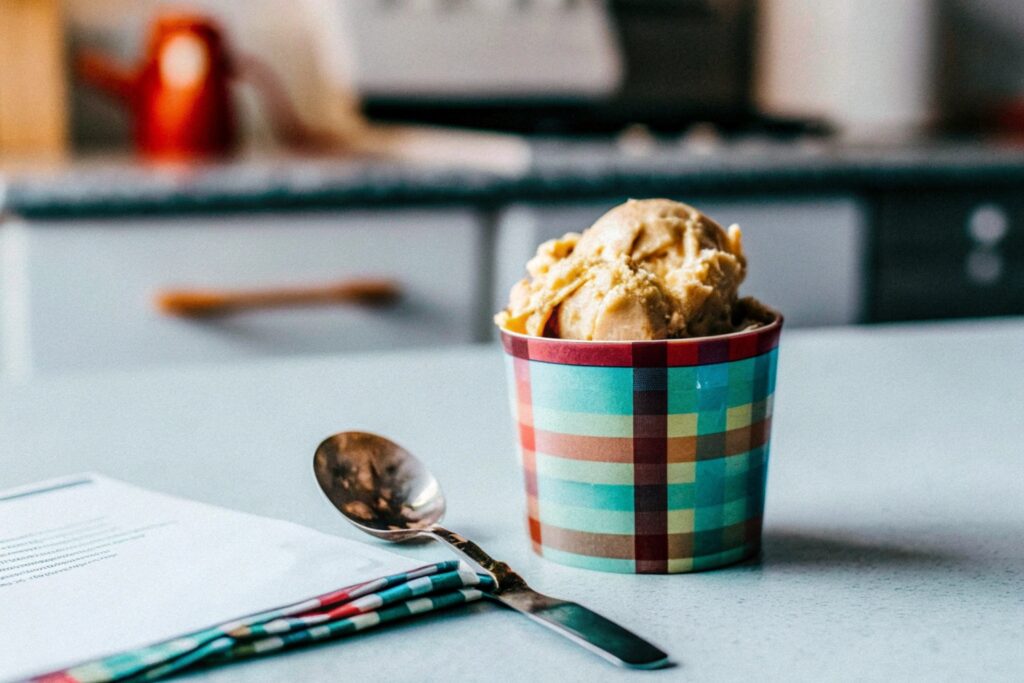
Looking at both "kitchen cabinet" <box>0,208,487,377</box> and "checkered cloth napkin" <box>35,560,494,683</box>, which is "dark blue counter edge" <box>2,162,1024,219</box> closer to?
"kitchen cabinet" <box>0,208,487,377</box>

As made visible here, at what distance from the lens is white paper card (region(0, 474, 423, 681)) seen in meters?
0.37

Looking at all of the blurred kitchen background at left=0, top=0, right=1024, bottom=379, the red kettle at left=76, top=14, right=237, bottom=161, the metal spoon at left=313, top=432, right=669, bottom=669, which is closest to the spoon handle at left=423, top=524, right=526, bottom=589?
the metal spoon at left=313, top=432, right=669, bottom=669

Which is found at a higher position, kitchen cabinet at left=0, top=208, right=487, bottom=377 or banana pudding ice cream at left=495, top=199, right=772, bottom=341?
banana pudding ice cream at left=495, top=199, right=772, bottom=341

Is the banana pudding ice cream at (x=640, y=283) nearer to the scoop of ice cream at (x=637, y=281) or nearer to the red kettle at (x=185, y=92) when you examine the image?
the scoop of ice cream at (x=637, y=281)

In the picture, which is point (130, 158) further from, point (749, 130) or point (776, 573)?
point (776, 573)

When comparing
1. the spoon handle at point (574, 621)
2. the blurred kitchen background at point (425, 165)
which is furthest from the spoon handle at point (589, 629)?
the blurred kitchen background at point (425, 165)

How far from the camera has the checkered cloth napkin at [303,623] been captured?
357 millimetres

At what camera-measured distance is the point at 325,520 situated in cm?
52

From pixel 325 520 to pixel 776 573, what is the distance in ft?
0.63

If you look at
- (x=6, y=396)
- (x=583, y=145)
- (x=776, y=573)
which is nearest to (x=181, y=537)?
(x=776, y=573)

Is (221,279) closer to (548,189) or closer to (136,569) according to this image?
(548,189)

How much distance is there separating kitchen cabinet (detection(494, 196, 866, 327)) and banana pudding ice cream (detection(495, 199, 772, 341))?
1013mm

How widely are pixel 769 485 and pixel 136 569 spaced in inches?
11.5

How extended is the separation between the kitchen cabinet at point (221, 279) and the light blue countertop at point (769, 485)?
1.94ft
